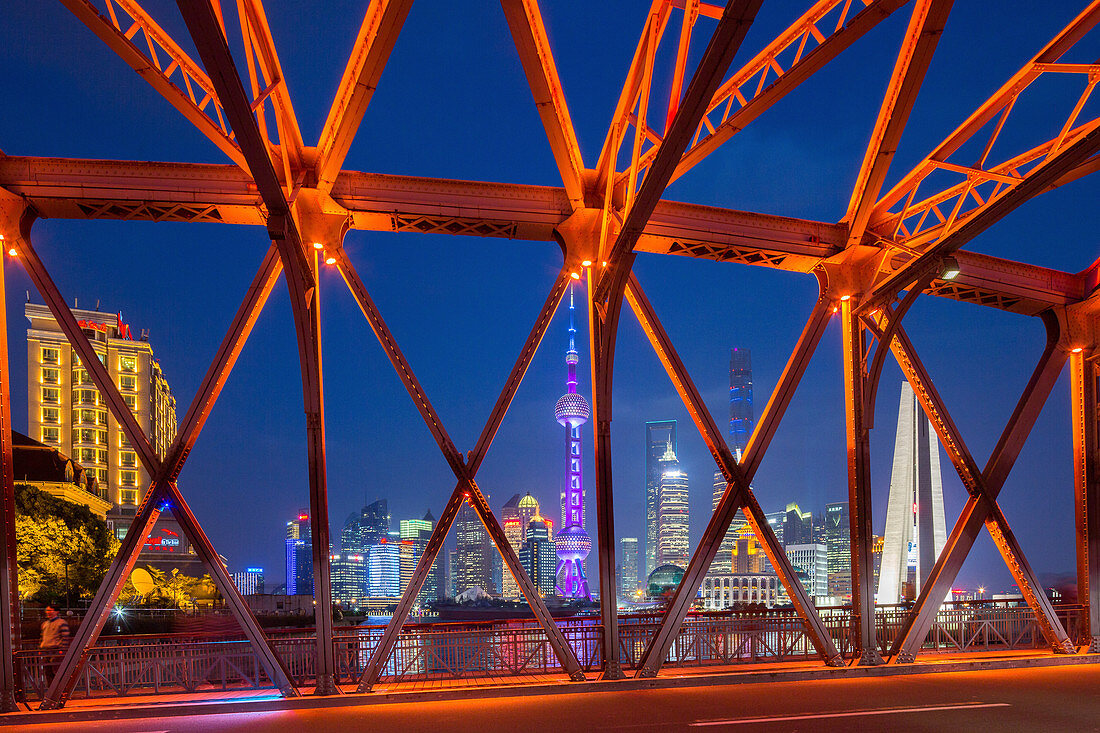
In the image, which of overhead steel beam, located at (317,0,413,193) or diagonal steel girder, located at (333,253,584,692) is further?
diagonal steel girder, located at (333,253,584,692)

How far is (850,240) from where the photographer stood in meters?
13.1

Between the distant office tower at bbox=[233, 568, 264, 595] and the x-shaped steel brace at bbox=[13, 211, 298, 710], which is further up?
the x-shaped steel brace at bbox=[13, 211, 298, 710]

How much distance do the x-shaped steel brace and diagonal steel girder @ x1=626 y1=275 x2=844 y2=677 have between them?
18.3ft

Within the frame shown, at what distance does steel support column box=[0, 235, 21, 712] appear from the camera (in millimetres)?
9961

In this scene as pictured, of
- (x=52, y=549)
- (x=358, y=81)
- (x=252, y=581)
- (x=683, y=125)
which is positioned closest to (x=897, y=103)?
(x=683, y=125)

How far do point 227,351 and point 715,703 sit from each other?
8.32 metres

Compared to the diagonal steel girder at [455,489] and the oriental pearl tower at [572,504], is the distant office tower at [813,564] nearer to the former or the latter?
the oriental pearl tower at [572,504]

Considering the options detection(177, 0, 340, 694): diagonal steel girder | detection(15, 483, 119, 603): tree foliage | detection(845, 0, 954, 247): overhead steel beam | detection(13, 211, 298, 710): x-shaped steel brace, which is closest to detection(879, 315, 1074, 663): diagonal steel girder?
detection(845, 0, 954, 247): overhead steel beam

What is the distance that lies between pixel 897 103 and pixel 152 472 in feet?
38.1

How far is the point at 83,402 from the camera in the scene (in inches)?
3516

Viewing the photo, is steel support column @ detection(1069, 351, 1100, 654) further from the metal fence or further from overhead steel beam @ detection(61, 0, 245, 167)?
overhead steel beam @ detection(61, 0, 245, 167)

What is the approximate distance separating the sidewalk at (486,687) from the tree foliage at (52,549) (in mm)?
30896

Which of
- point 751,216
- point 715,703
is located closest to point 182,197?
point 751,216

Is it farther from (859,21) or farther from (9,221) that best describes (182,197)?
(859,21)
